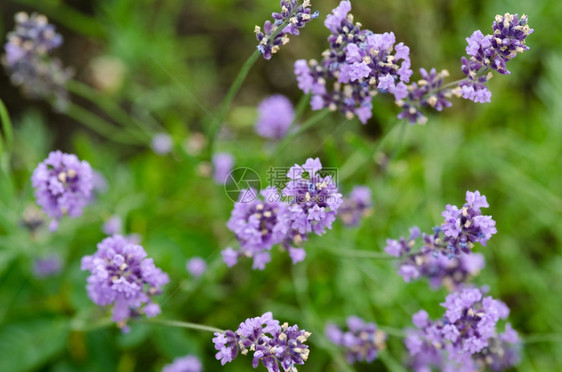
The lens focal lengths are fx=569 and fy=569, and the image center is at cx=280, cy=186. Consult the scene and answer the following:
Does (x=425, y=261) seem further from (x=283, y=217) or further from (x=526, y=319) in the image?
(x=526, y=319)

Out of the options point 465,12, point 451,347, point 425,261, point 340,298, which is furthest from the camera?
point 465,12

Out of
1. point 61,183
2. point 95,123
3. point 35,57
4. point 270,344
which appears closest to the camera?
point 270,344

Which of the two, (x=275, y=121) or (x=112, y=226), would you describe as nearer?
(x=112, y=226)

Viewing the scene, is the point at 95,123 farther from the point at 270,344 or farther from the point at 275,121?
the point at 270,344

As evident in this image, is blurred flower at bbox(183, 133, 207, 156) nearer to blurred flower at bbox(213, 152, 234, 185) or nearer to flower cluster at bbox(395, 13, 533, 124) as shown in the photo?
blurred flower at bbox(213, 152, 234, 185)

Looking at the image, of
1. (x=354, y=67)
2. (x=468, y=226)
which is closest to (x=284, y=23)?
(x=354, y=67)

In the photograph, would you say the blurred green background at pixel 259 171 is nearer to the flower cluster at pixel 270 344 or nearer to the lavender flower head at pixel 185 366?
the lavender flower head at pixel 185 366

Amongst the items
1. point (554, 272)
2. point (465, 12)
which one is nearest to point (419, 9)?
point (465, 12)
